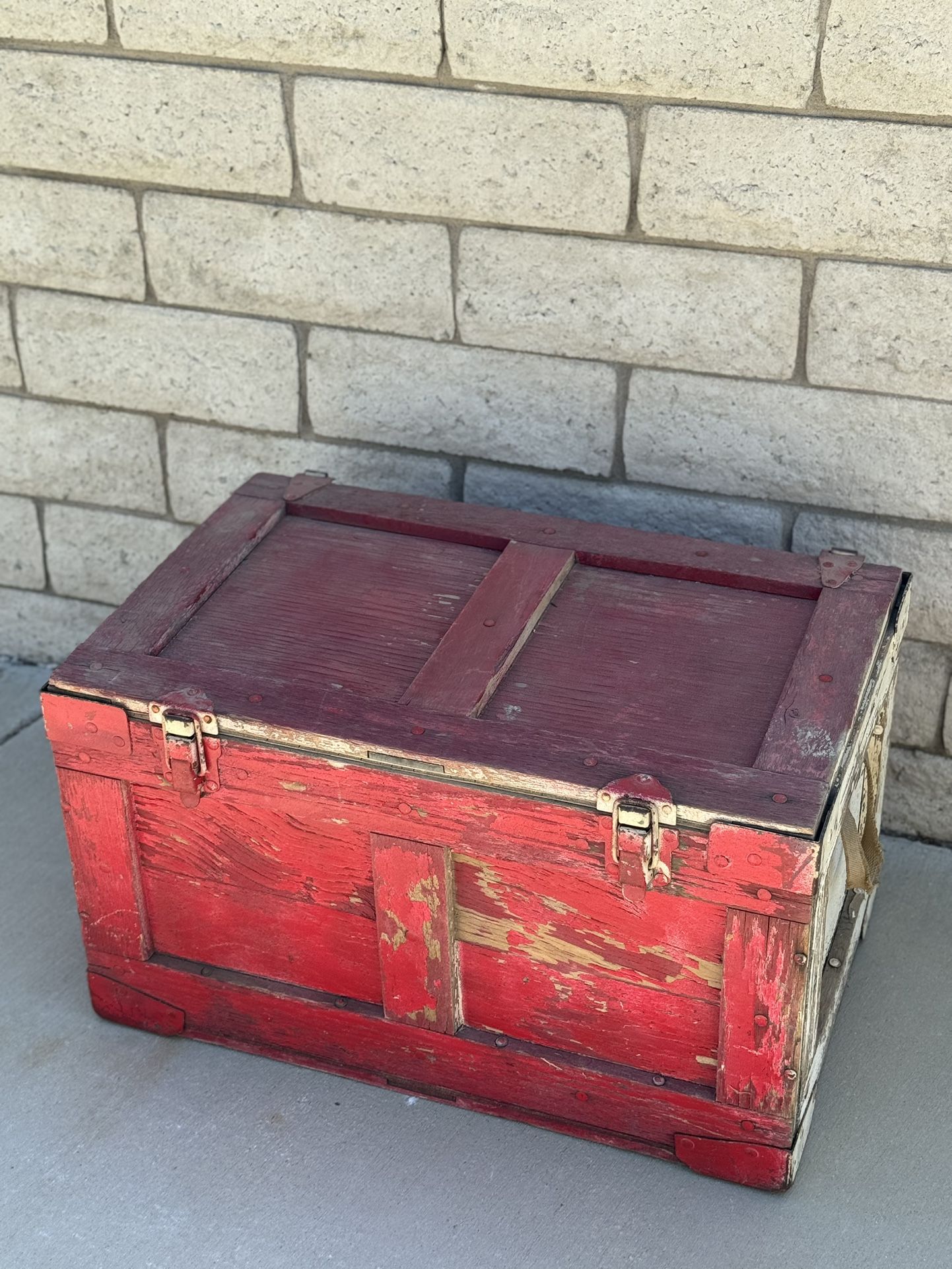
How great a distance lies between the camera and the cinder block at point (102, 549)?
3.81 m

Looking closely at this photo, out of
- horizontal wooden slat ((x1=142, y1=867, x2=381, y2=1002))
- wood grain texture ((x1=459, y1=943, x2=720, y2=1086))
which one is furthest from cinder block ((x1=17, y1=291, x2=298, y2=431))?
wood grain texture ((x1=459, y1=943, x2=720, y2=1086))

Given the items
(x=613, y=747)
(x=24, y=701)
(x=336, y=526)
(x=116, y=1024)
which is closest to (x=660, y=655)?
(x=613, y=747)

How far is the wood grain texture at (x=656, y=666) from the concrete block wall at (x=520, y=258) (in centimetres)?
52

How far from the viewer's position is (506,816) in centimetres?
238

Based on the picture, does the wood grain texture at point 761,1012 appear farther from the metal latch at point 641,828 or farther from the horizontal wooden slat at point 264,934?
the horizontal wooden slat at point 264,934

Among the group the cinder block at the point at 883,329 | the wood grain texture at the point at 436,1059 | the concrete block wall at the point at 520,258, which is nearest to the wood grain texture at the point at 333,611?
the concrete block wall at the point at 520,258

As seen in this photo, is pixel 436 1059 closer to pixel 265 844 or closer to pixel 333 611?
pixel 265 844

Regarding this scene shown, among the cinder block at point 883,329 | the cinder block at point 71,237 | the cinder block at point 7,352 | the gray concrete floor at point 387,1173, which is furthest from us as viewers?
the cinder block at point 7,352

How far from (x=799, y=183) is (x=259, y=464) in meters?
1.49

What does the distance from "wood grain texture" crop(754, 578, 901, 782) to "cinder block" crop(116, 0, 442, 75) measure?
4.69 feet

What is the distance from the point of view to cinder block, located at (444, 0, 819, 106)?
279cm

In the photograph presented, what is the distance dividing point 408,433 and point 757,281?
35.8 inches

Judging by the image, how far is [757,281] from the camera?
3008mm

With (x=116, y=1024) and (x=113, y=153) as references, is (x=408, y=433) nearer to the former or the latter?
(x=113, y=153)
